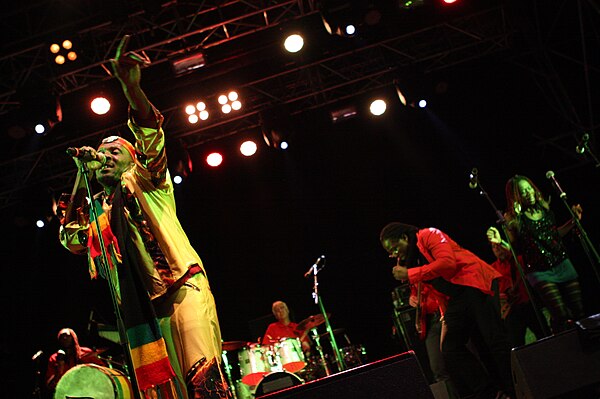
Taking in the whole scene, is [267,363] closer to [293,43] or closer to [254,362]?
[254,362]

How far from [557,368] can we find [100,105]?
7.87 meters

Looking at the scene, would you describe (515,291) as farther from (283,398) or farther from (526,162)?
(283,398)

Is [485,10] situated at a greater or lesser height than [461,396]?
greater

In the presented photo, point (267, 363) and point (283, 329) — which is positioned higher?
point (283, 329)

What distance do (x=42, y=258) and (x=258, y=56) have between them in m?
6.18

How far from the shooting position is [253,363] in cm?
812

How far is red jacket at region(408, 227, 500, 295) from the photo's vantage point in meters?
5.28

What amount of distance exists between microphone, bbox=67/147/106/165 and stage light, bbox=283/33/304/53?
6.03 meters

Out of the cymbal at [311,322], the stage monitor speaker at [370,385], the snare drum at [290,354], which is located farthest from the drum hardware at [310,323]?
the stage monitor speaker at [370,385]

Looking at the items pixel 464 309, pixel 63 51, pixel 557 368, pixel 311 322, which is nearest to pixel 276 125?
pixel 311 322

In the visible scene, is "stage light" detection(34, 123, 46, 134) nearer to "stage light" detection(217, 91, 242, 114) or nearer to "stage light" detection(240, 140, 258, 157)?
"stage light" detection(217, 91, 242, 114)

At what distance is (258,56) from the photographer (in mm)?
9102

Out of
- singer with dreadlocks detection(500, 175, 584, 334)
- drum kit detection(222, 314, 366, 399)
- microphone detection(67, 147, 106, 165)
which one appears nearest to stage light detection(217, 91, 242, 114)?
drum kit detection(222, 314, 366, 399)

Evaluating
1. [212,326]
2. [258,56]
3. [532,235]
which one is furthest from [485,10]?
[212,326]
